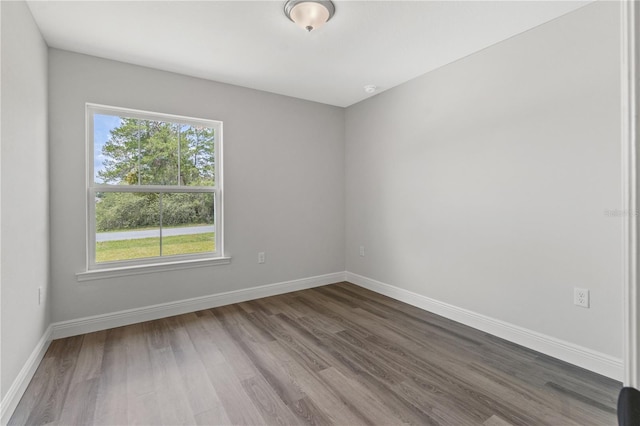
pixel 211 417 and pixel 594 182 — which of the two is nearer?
pixel 211 417

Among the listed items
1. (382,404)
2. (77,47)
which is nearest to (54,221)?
(77,47)

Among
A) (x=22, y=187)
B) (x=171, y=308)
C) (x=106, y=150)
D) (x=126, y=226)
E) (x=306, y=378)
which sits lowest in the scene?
(x=306, y=378)

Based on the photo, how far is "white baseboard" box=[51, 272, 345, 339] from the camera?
263cm

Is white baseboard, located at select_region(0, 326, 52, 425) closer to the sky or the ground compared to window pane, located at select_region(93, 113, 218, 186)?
closer to the ground

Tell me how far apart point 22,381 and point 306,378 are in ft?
5.74

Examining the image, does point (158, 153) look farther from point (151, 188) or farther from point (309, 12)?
point (309, 12)

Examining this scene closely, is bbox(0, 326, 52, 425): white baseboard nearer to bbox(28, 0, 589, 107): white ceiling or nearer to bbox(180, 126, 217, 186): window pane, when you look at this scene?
bbox(180, 126, 217, 186): window pane

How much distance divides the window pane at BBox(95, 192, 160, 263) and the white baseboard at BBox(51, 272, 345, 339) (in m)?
0.52

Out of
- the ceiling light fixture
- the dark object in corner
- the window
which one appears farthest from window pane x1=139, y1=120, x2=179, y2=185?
the dark object in corner

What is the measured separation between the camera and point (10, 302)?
172 centimetres

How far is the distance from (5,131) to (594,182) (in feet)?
12.0

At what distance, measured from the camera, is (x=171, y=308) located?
3.08 metres

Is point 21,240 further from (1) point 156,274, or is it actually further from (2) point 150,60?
(2) point 150,60

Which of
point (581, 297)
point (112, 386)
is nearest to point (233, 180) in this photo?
point (112, 386)
